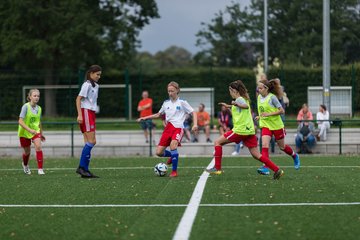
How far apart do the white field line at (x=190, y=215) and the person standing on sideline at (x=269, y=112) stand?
1980mm

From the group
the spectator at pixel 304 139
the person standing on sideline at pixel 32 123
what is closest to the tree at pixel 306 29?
the spectator at pixel 304 139

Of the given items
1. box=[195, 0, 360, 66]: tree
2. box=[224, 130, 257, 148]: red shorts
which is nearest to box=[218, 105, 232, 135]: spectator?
box=[224, 130, 257, 148]: red shorts

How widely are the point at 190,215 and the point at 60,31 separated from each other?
36875 millimetres

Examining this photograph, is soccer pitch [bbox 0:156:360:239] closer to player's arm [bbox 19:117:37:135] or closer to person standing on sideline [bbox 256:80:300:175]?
person standing on sideline [bbox 256:80:300:175]

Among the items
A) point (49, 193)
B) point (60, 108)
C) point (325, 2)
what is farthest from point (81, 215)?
point (60, 108)

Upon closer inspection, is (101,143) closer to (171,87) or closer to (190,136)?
(190,136)

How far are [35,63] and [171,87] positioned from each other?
1377 inches

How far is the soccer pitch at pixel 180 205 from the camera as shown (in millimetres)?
8633

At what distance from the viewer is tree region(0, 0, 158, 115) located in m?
45.1

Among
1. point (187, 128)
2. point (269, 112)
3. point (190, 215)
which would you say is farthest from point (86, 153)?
point (187, 128)

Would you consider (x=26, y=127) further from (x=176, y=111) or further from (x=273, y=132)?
(x=273, y=132)

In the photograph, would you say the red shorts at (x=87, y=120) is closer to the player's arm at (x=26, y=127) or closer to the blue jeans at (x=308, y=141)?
the player's arm at (x=26, y=127)

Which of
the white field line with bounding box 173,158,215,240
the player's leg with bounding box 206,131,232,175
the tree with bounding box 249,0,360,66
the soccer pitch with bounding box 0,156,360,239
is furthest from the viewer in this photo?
the tree with bounding box 249,0,360,66

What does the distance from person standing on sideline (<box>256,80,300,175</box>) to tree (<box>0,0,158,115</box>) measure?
30107 millimetres
